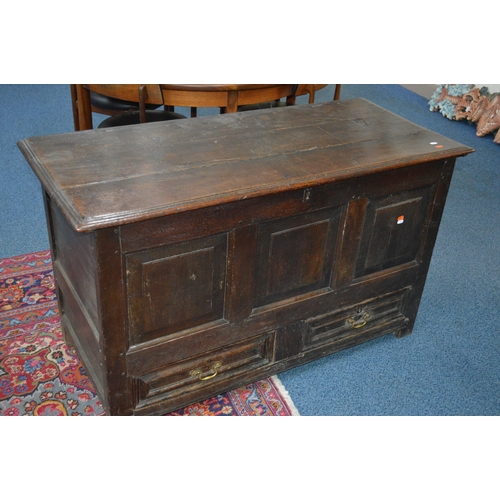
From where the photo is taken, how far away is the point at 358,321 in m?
2.60

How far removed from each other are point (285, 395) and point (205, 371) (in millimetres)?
387

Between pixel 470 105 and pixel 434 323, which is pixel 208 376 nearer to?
pixel 434 323

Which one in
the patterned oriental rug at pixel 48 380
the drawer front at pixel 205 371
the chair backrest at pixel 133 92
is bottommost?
the patterned oriental rug at pixel 48 380

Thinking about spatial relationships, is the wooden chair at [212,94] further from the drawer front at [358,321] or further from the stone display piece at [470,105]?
the stone display piece at [470,105]

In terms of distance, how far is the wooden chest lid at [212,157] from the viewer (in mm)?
1819

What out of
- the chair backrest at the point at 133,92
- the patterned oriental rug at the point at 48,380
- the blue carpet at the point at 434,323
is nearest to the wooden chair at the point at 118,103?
the chair backrest at the point at 133,92

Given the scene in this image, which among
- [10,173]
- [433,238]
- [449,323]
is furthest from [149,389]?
[10,173]

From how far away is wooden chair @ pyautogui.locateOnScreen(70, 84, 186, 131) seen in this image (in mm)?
3102

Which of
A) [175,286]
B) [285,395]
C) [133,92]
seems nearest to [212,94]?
[133,92]

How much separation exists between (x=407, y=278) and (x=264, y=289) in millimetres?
756

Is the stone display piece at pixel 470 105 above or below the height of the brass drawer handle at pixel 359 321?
above

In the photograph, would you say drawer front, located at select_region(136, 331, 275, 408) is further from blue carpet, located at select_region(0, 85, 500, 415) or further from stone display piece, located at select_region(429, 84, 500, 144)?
stone display piece, located at select_region(429, 84, 500, 144)

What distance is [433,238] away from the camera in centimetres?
256

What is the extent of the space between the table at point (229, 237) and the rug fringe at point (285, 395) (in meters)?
0.11
